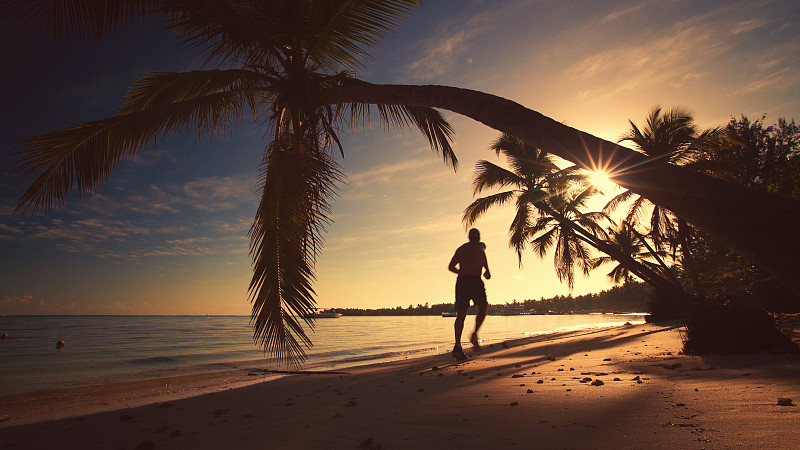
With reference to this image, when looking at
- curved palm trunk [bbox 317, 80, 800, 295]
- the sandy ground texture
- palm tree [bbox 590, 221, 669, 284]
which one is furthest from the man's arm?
palm tree [bbox 590, 221, 669, 284]

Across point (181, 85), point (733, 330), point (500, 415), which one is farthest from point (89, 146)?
point (733, 330)

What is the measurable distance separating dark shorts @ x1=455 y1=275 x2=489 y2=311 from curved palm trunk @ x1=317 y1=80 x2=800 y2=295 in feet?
13.5

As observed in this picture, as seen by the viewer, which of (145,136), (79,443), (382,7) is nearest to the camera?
(79,443)

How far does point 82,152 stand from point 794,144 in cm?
3041

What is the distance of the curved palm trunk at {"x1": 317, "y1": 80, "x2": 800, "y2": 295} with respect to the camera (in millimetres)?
1380

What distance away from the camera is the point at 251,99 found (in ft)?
17.9

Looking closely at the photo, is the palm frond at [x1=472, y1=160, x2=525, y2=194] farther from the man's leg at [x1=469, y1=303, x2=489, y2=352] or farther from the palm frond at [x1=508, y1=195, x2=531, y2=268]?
the man's leg at [x1=469, y1=303, x2=489, y2=352]

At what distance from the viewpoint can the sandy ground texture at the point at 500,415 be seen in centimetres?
194

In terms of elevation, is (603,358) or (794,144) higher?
(794,144)

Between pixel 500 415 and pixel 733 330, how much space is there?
3917 millimetres

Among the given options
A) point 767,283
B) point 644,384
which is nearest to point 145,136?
A: point 644,384

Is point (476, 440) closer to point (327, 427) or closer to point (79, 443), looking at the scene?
point (327, 427)

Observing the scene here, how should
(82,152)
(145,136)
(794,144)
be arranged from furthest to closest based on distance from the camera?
(794,144), (145,136), (82,152)

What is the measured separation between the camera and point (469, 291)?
655cm
